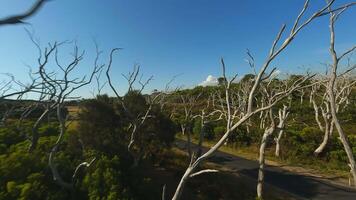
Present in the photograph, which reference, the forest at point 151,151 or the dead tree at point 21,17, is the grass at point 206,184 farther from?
the dead tree at point 21,17

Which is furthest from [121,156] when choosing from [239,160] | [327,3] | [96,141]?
[327,3]

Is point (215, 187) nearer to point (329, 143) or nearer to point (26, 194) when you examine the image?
point (26, 194)

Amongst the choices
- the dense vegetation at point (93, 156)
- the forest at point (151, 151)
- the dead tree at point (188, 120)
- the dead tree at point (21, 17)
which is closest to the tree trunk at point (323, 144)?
the forest at point (151, 151)

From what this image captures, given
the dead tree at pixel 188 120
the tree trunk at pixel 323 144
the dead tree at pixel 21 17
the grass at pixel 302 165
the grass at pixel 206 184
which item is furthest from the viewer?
the tree trunk at pixel 323 144

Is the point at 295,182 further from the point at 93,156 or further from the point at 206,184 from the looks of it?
the point at 93,156

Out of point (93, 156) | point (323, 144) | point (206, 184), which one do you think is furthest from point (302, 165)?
point (93, 156)

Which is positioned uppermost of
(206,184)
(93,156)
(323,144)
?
(323,144)

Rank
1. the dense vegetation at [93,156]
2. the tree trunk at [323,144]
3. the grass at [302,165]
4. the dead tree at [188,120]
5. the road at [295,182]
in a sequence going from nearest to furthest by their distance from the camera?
1. the dense vegetation at [93,156]
2. the road at [295,182]
3. the dead tree at [188,120]
4. the grass at [302,165]
5. the tree trunk at [323,144]

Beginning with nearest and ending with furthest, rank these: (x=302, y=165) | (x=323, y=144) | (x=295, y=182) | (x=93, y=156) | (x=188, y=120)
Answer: (x=93, y=156), (x=295, y=182), (x=188, y=120), (x=302, y=165), (x=323, y=144)
